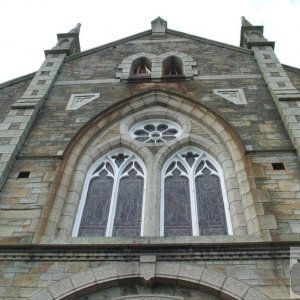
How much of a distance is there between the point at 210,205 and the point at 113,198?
1.93 metres

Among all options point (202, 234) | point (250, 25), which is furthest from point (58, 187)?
point (250, 25)

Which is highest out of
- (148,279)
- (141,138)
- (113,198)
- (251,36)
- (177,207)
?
(251,36)

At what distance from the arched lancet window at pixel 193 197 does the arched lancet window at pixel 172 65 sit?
14.1ft

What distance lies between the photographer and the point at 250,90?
428 inches

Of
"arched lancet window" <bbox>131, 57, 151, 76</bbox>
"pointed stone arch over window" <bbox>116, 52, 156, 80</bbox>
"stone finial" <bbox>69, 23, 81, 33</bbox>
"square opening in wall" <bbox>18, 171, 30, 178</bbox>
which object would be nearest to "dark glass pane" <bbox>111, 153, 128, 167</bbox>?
"square opening in wall" <bbox>18, 171, 30, 178</bbox>

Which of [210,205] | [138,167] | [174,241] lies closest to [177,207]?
[210,205]

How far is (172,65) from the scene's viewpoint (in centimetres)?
1324

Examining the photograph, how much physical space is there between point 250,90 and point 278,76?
91cm

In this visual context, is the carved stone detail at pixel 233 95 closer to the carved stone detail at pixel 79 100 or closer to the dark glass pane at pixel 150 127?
Result: the dark glass pane at pixel 150 127

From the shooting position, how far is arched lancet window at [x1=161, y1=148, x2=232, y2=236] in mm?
7543

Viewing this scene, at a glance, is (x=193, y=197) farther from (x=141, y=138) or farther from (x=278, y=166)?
(x=141, y=138)

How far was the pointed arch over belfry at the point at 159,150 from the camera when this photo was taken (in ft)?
24.7

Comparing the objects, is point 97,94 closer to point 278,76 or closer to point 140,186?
point 140,186

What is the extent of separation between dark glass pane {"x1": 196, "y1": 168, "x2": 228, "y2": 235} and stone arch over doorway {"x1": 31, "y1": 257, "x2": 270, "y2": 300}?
130cm
